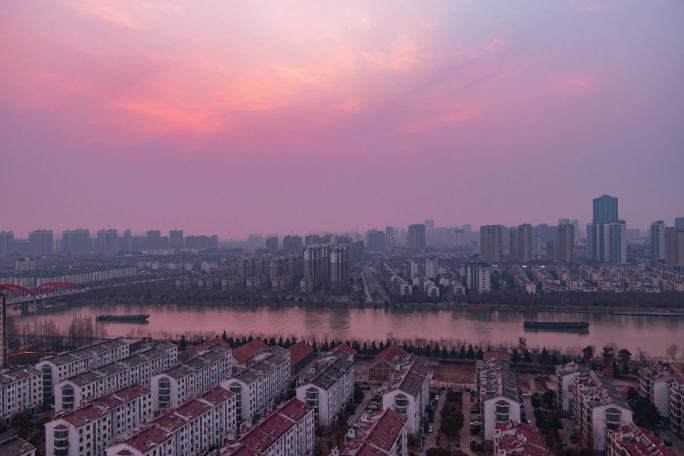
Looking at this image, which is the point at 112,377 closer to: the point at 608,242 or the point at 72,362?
the point at 72,362

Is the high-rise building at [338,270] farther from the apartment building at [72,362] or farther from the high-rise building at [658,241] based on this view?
the high-rise building at [658,241]

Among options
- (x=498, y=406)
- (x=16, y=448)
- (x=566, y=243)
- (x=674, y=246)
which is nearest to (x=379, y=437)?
(x=498, y=406)

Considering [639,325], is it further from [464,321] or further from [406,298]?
[406,298]

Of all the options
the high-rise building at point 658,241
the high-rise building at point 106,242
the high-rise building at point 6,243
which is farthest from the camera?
the high-rise building at point 106,242

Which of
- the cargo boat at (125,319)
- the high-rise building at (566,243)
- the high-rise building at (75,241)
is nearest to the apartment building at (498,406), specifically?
the cargo boat at (125,319)

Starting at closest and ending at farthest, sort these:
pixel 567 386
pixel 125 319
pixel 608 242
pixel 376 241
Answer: pixel 567 386
pixel 125 319
pixel 608 242
pixel 376 241

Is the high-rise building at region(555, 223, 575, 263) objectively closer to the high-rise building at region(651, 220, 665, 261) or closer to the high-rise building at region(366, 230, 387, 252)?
the high-rise building at region(651, 220, 665, 261)
